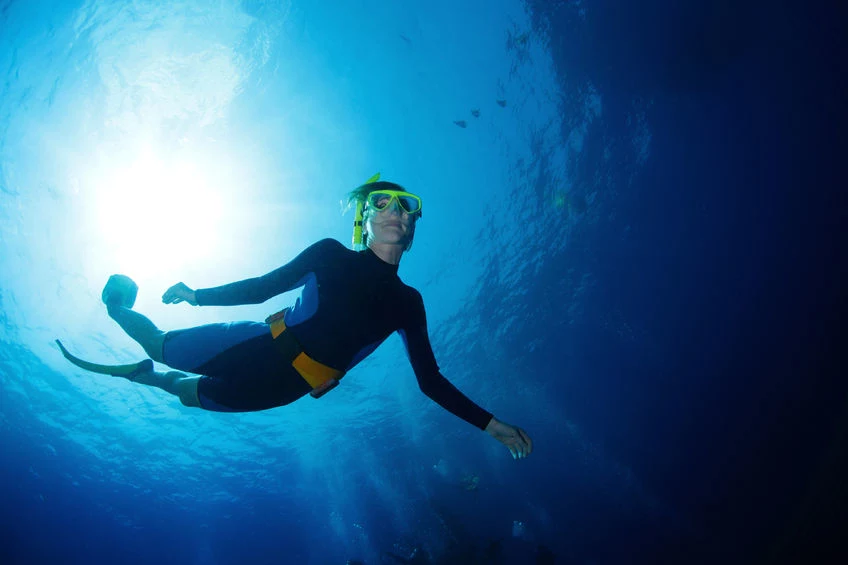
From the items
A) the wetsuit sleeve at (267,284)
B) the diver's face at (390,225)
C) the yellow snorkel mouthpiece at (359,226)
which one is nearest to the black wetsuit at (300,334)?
the wetsuit sleeve at (267,284)

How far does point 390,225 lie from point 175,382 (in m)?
2.42

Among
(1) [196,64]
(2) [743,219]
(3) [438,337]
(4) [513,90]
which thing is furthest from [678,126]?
(1) [196,64]

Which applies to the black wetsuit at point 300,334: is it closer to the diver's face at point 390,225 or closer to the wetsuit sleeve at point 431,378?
the wetsuit sleeve at point 431,378

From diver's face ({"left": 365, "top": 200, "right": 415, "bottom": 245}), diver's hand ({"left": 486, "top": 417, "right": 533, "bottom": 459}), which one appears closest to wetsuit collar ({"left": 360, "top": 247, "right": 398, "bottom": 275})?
diver's face ({"left": 365, "top": 200, "right": 415, "bottom": 245})

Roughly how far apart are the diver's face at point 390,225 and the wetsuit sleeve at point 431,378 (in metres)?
0.62

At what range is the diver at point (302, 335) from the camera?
262 cm

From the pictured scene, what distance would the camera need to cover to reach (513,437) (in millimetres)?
2725

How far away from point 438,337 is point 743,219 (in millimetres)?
18328

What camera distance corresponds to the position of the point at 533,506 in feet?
115

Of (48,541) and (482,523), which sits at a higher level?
(482,523)

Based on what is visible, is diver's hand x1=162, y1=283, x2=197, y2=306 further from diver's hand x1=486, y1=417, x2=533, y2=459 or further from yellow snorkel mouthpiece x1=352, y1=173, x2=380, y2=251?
diver's hand x1=486, y1=417, x2=533, y2=459

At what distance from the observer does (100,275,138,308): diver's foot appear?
3.03m

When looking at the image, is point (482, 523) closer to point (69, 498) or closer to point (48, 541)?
point (69, 498)

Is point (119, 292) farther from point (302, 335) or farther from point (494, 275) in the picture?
point (494, 275)
